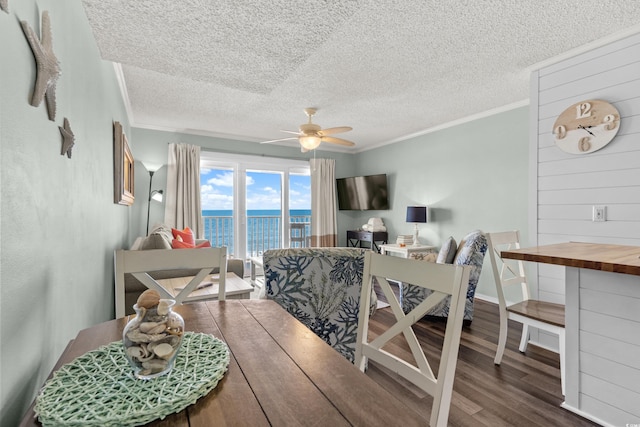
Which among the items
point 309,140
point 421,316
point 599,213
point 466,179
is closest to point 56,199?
point 421,316

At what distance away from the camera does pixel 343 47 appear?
7.82 ft

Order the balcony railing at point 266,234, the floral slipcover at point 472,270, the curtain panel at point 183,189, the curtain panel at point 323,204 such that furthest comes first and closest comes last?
the curtain panel at point 323,204 < the balcony railing at point 266,234 < the curtain panel at point 183,189 < the floral slipcover at point 472,270

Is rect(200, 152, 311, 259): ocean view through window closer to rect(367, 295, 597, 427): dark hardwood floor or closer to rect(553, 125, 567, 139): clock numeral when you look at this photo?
rect(367, 295, 597, 427): dark hardwood floor

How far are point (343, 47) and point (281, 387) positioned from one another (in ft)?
7.83

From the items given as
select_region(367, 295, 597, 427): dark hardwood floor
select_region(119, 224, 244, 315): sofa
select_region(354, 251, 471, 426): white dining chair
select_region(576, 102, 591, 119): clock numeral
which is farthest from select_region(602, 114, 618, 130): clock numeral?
select_region(119, 224, 244, 315): sofa

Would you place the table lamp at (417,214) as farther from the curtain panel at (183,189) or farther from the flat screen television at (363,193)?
the curtain panel at (183,189)

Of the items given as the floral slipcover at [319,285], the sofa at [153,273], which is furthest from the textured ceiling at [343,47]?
the sofa at [153,273]

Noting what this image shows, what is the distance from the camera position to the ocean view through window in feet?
17.4

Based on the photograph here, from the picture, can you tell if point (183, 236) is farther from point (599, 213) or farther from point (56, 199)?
point (599, 213)

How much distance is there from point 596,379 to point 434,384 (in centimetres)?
132

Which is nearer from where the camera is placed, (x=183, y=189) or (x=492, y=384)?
(x=492, y=384)

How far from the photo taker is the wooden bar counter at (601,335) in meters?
1.42

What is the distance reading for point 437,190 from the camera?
4.69 metres

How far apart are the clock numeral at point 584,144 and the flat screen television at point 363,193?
327 cm
